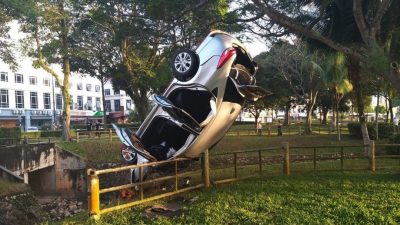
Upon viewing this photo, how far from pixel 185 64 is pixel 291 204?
5.15 m

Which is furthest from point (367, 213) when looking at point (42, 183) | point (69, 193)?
point (42, 183)

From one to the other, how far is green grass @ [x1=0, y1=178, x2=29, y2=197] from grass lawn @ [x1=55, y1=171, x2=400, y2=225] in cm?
911

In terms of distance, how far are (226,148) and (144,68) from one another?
8.26 meters

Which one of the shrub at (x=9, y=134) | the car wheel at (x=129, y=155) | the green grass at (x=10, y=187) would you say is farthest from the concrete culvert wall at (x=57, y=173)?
the car wheel at (x=129, y=155)

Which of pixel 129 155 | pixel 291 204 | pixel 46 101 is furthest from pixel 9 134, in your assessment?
pixel 46 101

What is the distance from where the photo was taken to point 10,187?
17.7 meters

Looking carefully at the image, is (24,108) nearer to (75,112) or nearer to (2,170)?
(75,112)

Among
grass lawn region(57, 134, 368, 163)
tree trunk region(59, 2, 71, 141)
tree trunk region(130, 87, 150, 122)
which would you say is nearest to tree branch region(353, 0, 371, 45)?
grass lawn region(57, 134, 368, 163)

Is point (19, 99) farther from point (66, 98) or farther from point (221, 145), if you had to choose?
point (221, 145)

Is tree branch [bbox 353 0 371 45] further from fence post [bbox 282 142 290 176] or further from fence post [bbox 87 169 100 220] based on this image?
fence post [bbox 87 169 100 220]

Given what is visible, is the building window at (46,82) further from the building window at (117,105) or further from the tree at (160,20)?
the tree at (160,20)

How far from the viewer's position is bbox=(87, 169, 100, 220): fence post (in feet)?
28.1

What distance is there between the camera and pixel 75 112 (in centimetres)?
7750

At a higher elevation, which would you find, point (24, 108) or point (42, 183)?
point (24, 108)
